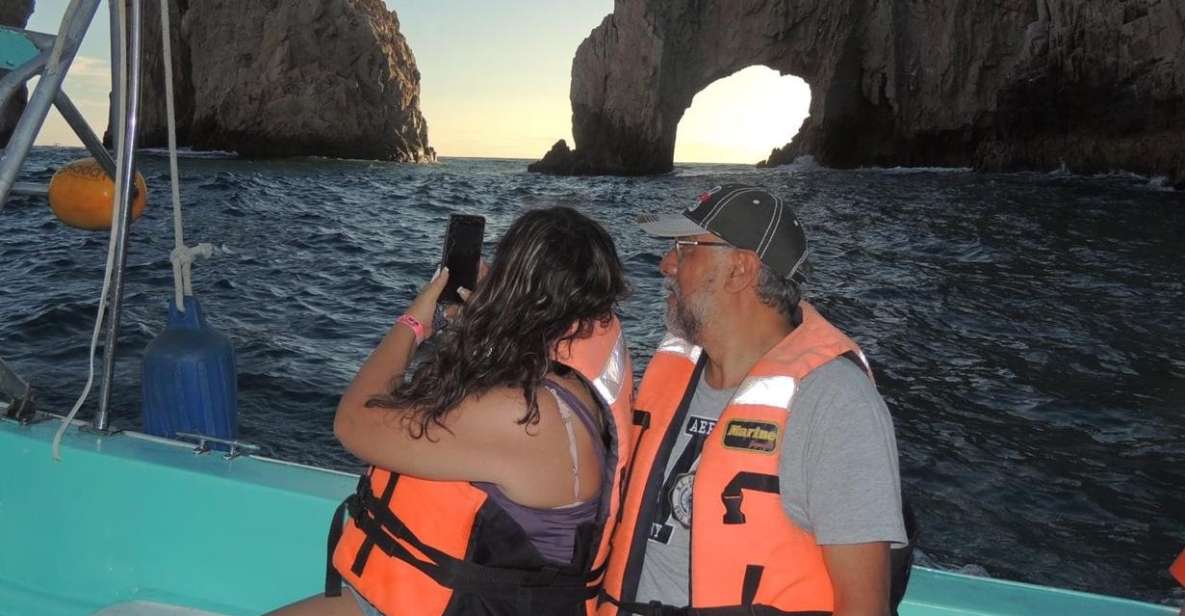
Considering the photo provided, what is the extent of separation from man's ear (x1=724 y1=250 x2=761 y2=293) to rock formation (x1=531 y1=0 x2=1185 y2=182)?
2993 cm

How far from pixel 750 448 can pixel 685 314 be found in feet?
1.16

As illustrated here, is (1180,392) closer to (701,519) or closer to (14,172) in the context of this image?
(701,519)

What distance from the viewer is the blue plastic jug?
240 cm

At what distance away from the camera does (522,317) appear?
160 cm

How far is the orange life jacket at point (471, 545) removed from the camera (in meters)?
1.60

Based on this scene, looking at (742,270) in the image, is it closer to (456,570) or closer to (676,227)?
(676,227)

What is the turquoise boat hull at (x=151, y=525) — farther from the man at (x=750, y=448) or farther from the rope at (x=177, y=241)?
the man at (x=750, y=448)

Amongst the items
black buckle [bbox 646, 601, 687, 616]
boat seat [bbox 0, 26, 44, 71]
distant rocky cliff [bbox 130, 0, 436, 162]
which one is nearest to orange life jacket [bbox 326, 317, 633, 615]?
black buckle [bbox 646, 601, 687, 616]

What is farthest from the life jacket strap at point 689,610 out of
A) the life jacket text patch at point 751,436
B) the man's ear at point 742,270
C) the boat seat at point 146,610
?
the boat seat at point 146,610

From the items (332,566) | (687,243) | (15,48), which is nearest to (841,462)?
(687,243)

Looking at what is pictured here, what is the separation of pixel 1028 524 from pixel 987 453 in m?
0.89

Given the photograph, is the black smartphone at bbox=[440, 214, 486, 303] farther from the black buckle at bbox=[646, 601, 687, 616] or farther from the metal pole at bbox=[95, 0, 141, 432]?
the metal pole at bbox=[95, 0, 141, 432]

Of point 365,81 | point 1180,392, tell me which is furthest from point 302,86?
point 1180,392

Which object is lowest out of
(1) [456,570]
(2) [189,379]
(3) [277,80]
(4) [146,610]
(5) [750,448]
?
(4) [146,610]
